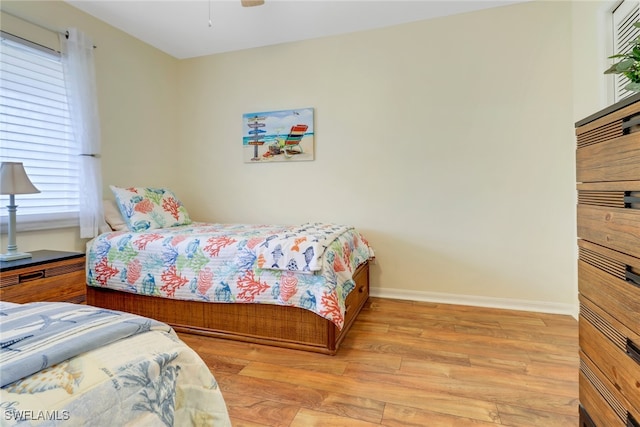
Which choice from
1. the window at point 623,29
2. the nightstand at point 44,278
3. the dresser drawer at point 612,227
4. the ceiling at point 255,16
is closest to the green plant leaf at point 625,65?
the dresser drawer at point 612,227

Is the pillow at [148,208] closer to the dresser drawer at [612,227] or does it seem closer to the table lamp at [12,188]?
the table lamp at [12,188]

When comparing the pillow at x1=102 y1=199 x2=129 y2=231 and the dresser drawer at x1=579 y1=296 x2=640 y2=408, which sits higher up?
the pillow at x1=102 y1=199 x2=129 y2=231

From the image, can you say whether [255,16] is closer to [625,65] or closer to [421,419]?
[625,65]

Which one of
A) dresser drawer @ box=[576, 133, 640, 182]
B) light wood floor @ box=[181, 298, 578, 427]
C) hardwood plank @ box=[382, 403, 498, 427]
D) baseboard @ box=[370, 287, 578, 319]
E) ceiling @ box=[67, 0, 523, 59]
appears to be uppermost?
ceiling @ box=[67, 0, 523, 59]

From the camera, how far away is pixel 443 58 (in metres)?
2.73

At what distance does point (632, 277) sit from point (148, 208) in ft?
10.0

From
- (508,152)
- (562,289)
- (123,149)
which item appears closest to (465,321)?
(562,289)

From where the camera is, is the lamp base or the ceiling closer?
the lamp base

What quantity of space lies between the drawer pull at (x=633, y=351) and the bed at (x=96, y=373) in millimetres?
1052

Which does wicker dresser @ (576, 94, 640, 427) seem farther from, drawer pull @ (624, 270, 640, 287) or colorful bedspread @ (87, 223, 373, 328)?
colorful bedspread @ (87, 223, 373, 328)

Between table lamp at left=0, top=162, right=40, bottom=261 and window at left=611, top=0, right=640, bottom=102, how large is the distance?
12.1 feet

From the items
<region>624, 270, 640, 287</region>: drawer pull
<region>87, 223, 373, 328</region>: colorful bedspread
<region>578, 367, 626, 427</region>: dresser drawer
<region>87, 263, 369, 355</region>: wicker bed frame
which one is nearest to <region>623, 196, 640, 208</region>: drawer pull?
<region>624, 270, 640, 287</region>: drawer pull

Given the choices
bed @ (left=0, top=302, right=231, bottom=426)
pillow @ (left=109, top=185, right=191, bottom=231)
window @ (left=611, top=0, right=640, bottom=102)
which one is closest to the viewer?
bed @ (left=0, top=302, right=231, bottom=426)

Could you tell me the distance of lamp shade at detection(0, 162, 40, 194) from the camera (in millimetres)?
1865
